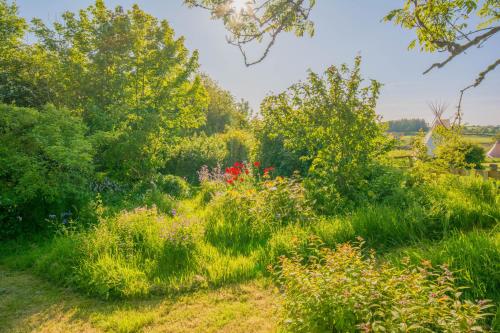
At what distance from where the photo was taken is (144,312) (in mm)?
4070

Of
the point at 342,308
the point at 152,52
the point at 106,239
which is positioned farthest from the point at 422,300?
the point at 152,52

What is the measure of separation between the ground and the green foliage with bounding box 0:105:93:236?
7.91 feet

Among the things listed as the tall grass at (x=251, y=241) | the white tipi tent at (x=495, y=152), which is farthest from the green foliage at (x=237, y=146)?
the white tipi tent at (x=495, y=152)

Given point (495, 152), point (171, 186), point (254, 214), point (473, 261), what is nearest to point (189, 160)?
point (171, 186)

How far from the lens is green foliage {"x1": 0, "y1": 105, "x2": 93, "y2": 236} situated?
21.5 ft

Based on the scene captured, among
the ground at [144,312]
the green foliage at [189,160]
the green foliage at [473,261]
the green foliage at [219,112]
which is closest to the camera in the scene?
the green foliage at [473,261]

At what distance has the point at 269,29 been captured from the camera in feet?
14.5

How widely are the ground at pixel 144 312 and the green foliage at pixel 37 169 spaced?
2412mm

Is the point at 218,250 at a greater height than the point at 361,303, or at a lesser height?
lesser

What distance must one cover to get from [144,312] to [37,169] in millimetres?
4503

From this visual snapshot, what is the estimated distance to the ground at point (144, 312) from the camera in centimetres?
377

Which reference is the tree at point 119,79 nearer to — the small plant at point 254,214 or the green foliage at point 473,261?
the small plant at point 254,214

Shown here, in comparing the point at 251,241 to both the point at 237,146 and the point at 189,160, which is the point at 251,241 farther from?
the point at 237,146

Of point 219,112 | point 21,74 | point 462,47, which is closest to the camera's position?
point 462,47
